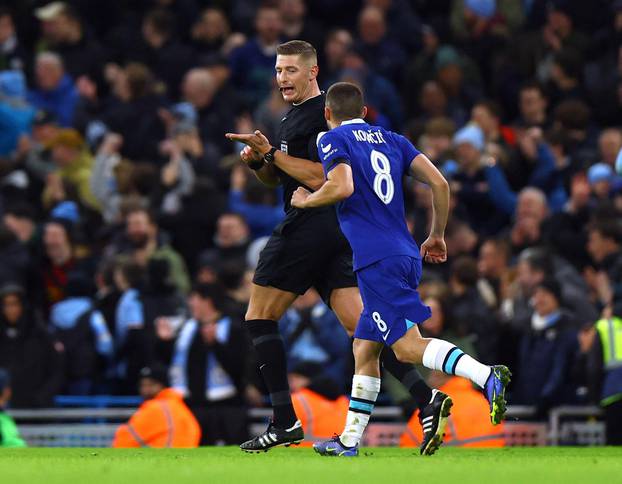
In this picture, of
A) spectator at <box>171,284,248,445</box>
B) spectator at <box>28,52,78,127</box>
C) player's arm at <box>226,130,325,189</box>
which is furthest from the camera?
spectator at <box>28,52,78,127</box>

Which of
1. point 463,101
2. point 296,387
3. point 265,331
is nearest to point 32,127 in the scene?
point 463,101

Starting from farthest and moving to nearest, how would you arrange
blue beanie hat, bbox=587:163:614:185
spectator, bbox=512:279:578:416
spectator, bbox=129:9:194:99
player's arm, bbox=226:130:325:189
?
spectator, bbox=129:9:194:99 → blue beanie hat, bbox=587:163:614:185 → spectator, bbox=512:279:578:416 → player's arm, bbox=226:130:325:189

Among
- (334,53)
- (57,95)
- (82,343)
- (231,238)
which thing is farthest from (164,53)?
(82,343)

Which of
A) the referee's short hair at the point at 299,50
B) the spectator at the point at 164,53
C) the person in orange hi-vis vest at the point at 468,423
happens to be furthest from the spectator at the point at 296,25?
the referee's short hair at the point at 299,50

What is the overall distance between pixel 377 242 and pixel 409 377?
94cm

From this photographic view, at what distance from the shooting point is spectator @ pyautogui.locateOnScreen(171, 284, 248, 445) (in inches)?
530

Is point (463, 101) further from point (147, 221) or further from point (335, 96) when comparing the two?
point (335, 96)

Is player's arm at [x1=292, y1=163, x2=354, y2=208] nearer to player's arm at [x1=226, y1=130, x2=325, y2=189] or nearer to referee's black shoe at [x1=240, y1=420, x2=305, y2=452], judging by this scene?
player's arm at [x1=226, y1=130, x2=325, y2=189]

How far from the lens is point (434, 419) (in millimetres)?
8961

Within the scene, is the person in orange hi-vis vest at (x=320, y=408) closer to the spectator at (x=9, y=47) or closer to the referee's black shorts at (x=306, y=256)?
the referee's black shorts at (x=306, y=256)

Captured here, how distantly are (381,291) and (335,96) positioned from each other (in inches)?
44.9

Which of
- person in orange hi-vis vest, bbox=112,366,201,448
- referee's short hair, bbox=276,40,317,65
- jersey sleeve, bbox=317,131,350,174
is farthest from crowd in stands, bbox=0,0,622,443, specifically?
jersey sleeve, bbox=317,131,350,174

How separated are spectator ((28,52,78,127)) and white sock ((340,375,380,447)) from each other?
413 inches

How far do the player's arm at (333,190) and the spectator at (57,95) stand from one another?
34.7 feet
